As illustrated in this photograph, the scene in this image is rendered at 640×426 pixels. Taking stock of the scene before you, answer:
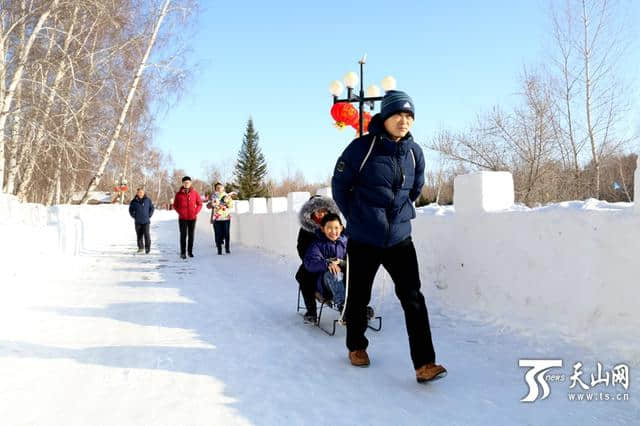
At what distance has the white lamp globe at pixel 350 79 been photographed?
13328 millimetres

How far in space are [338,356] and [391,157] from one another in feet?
5.38

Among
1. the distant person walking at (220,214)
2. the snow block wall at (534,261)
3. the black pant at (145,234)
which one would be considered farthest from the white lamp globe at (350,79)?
the snow block wall at (534,261)

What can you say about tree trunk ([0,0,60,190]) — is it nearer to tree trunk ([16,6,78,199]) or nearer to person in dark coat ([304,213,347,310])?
tree trunk ([16,6,78,199])

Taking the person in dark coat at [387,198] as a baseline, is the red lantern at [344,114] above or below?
above

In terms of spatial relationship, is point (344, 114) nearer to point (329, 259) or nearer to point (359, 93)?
point (359, 93)

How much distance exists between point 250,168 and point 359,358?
58154mm

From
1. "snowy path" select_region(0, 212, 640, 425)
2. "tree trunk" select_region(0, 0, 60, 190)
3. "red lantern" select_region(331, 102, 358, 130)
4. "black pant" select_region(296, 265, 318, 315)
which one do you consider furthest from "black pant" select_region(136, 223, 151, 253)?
"black pant" select_region(296, 265, 318, 315)

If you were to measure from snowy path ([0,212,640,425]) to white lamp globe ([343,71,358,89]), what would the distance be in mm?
9139

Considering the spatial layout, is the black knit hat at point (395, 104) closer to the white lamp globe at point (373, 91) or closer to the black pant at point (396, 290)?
the black pant at point (396, 290)

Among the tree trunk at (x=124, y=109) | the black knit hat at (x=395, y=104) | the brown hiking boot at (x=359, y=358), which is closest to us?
the black knit hat at (x=395, y=104)

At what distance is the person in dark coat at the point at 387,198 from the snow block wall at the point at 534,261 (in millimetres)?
1271

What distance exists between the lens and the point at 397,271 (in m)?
3.23

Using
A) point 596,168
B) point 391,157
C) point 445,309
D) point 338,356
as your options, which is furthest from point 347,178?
point 596,168

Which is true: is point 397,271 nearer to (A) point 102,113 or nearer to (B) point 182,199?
(B) point 182,199
